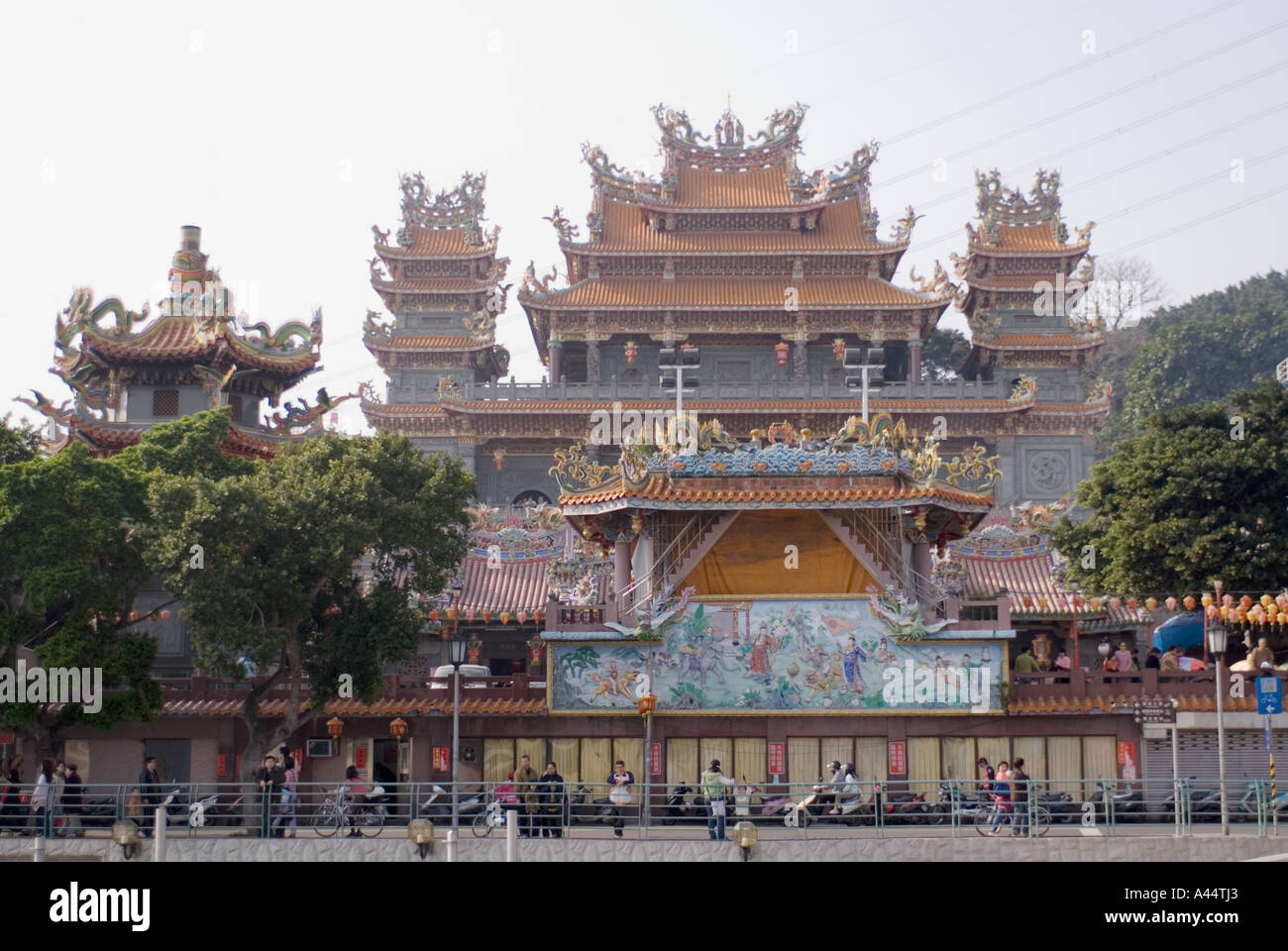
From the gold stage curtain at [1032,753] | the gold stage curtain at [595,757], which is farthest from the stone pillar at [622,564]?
the gold stage curtain at [1032,753]

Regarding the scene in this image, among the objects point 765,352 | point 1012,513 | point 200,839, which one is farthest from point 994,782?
point 765,352

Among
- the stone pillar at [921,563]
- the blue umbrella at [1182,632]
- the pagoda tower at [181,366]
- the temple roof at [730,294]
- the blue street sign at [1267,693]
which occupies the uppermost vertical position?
the temple roof at [730,294]

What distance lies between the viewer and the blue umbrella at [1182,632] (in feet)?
117

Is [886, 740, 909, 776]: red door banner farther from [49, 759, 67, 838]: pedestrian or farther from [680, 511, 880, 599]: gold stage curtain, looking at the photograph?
[49, 759, 67, 838]: pedestrian

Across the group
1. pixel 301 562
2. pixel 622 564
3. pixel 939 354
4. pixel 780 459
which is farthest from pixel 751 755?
pixel 939 354

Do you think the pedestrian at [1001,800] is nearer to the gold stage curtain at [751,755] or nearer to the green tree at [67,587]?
the gold stage curtain at [751,755]

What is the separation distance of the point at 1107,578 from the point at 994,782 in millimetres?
12525

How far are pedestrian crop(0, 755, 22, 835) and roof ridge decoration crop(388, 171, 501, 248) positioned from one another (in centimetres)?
3374

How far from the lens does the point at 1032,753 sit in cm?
3131

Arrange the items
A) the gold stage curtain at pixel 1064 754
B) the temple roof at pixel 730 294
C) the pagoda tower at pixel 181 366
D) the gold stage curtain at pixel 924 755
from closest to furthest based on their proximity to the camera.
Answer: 1. the gold stage curtain at pixel 924 755
2. the gold stage curtain at pixel 1064 754
3. the pagoda tower at pixel 181 366
4. the temple roof at pixel 730 294

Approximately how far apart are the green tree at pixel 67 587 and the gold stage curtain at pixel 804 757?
1150cm

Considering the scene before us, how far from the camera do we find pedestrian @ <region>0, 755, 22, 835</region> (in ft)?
83.5

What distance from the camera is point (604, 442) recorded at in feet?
176
